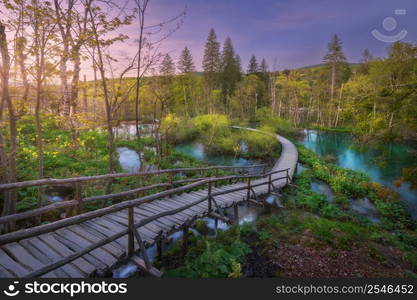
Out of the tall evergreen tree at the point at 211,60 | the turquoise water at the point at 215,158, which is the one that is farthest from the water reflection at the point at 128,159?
the tall evergreen tree at the point at 211,60

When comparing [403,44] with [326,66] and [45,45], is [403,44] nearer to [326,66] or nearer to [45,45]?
[326,66]

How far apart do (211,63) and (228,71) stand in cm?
432

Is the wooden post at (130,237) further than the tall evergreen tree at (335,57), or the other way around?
the tall evergreen tree at (335,57)

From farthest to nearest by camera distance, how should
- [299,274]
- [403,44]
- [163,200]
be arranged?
[403,44] < [163,200] < [299,274]

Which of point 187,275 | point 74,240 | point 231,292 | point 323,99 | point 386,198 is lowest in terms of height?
point 386,198

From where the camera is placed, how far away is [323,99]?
39.1 metres

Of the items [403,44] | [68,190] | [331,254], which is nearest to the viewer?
[331,254]

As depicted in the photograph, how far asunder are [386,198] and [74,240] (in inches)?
550

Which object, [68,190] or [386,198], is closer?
[68,190]

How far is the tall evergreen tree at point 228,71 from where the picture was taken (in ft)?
142

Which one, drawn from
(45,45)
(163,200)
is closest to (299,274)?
(163,200)

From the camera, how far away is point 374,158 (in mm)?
6027

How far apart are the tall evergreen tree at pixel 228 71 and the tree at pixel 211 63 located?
1.70 metres

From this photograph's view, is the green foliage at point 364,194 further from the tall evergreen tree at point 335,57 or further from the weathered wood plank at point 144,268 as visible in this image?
the tall evergreen tree at point 335,57
